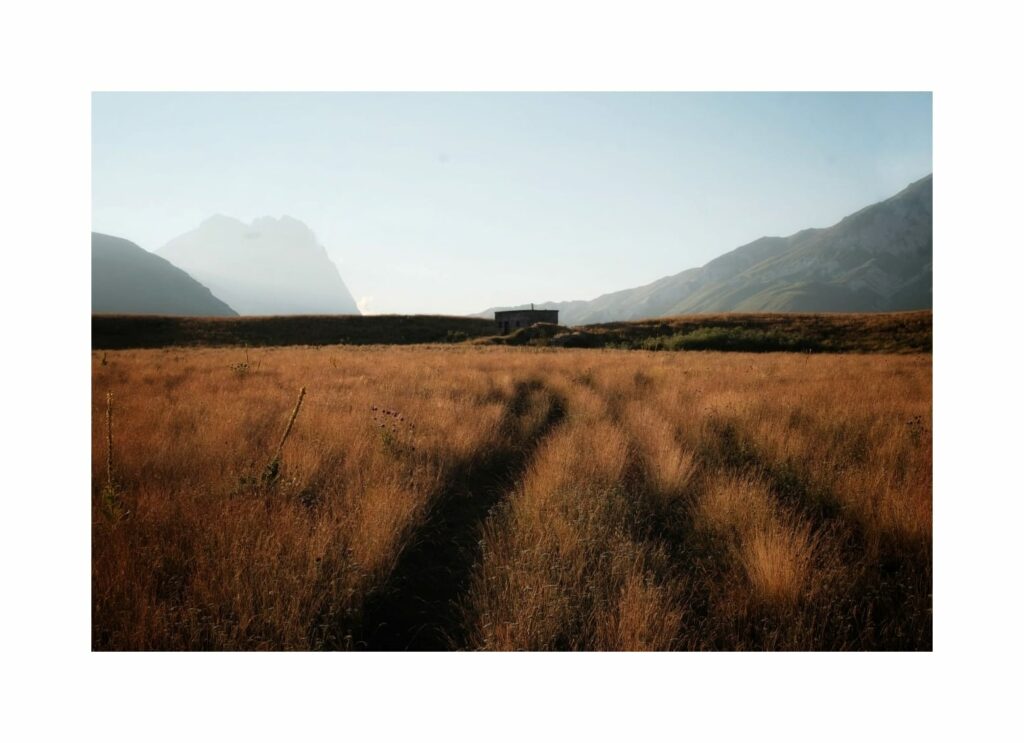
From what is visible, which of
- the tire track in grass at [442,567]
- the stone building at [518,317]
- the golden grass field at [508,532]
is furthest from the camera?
the stone building at [518,317]

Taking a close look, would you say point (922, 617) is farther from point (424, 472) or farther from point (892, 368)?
point (892, 368)

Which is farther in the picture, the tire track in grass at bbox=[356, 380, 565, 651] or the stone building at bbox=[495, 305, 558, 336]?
the stone building at bbox=[495, 305, 558, 336]

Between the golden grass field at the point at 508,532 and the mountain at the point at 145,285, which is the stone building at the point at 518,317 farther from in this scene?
the mountain at the point at 145,285

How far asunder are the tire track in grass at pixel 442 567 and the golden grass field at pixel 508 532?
0.02 meters

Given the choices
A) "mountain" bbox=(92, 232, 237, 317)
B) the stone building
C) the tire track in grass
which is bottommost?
the tire track in grass

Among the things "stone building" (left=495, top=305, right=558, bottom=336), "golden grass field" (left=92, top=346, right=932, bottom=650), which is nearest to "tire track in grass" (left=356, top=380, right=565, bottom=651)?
"golden grass field" (left=92, top=346, right=932, bottom=650)

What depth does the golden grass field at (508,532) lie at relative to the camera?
2.74m

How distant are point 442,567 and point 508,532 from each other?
1.94 feet

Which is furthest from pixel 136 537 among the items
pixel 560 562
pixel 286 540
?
pixel 560 562

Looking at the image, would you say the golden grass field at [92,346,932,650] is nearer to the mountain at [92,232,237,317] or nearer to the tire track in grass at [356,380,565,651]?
the tire track in grass at [356,380,565,651]

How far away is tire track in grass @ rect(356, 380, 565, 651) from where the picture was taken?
9.45ft

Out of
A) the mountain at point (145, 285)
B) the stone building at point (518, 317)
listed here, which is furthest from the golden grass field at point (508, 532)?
the mountain at point (145, 285)

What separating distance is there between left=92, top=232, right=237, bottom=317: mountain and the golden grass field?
12196 cm

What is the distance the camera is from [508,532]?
3.83 metres
